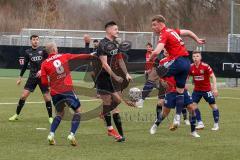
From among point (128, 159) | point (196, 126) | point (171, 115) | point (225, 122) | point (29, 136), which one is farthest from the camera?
point (171, 115)

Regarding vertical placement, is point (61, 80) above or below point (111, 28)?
below

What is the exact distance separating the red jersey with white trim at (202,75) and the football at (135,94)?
185 centimetres

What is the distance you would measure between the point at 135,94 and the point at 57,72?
20.3ft

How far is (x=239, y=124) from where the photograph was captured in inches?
647

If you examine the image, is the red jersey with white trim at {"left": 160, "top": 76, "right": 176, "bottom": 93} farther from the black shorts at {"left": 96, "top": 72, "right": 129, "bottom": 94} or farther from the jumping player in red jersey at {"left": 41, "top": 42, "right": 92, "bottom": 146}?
the jumping player in red jersey at {"left": 41, "top": 42, "right": 92, "bottom": 146}

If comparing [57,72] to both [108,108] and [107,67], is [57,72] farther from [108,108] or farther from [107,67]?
[108,108]

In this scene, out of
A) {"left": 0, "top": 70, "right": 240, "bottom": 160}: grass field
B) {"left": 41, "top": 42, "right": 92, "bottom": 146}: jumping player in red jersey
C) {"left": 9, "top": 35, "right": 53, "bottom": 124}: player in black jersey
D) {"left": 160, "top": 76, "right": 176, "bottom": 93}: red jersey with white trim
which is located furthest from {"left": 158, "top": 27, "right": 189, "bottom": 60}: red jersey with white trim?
{"left": 9, "top": 35, "right": 53, "bottom": 124}: player in black jersey

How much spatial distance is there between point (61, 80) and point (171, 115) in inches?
264

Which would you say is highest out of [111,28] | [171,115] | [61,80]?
[111,28]

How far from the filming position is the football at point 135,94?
17516 mm

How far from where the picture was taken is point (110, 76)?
13086 millimetres

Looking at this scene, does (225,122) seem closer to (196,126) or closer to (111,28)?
(196,126)

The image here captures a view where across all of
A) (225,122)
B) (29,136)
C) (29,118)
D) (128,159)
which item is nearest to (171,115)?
(225,122)

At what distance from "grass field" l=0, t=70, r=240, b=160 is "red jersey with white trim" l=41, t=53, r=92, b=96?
40.8 inches
